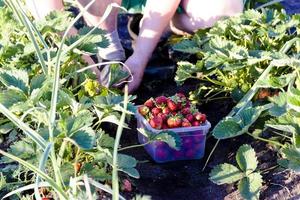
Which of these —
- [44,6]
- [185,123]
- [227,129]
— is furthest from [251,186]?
[44,6]

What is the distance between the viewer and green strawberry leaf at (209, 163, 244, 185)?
148 cm

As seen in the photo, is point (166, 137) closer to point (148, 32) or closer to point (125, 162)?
point (125, 162)

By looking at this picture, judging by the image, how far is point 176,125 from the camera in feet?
5.42

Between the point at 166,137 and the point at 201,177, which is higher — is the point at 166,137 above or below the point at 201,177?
above

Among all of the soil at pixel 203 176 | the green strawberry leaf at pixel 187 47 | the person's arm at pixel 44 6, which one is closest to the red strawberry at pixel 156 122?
the soil at pixel 203 176

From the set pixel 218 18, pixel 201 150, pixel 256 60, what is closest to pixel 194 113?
pixel 201 150

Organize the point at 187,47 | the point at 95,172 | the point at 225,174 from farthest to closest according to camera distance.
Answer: the point at 187,47
the point at 225,174
the point at 95,172

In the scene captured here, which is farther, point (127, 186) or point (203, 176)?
point (203, 176)

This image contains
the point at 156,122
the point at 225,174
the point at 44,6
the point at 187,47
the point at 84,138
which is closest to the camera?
the point at 84,138

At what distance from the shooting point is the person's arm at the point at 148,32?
2016 mm

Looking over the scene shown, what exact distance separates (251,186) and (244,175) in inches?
1.6

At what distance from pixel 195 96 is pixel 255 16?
0.30 meters

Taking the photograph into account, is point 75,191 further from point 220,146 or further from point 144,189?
point 220,146

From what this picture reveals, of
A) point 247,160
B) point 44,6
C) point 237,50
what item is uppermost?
point 44,6
